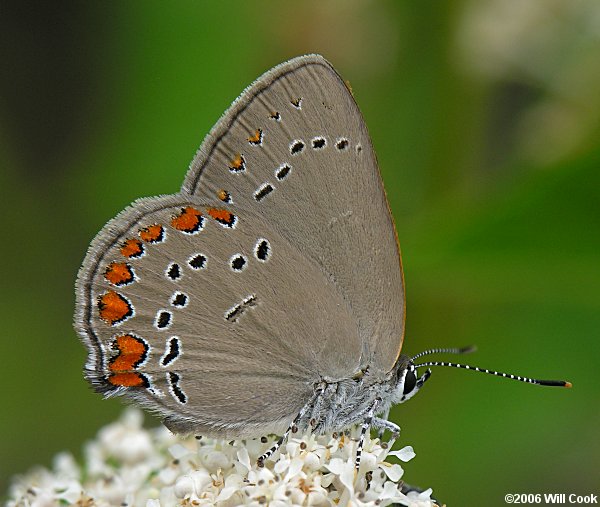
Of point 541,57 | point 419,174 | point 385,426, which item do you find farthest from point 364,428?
point 541,57

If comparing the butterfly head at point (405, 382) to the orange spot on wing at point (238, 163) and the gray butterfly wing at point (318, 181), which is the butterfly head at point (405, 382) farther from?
the orange spot on wing at point (238, 163)

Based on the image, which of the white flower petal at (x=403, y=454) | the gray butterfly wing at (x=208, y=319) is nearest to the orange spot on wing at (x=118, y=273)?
the gray butterfly wing at (x=208, y=319)

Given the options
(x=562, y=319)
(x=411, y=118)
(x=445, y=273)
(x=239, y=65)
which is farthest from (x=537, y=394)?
(x=239, y=65)

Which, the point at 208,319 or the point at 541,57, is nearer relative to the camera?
the point at 208,319

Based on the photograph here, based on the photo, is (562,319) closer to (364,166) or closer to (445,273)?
(445,273)

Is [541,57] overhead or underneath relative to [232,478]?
overhead

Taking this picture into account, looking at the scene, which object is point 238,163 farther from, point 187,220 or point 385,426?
point 385,426

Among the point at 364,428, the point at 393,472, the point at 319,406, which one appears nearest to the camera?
the point at 393,472

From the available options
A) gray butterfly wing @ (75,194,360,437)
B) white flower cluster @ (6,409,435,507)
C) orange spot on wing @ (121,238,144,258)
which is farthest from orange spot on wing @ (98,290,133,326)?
white flower cluster @ (6,409,435,507)
